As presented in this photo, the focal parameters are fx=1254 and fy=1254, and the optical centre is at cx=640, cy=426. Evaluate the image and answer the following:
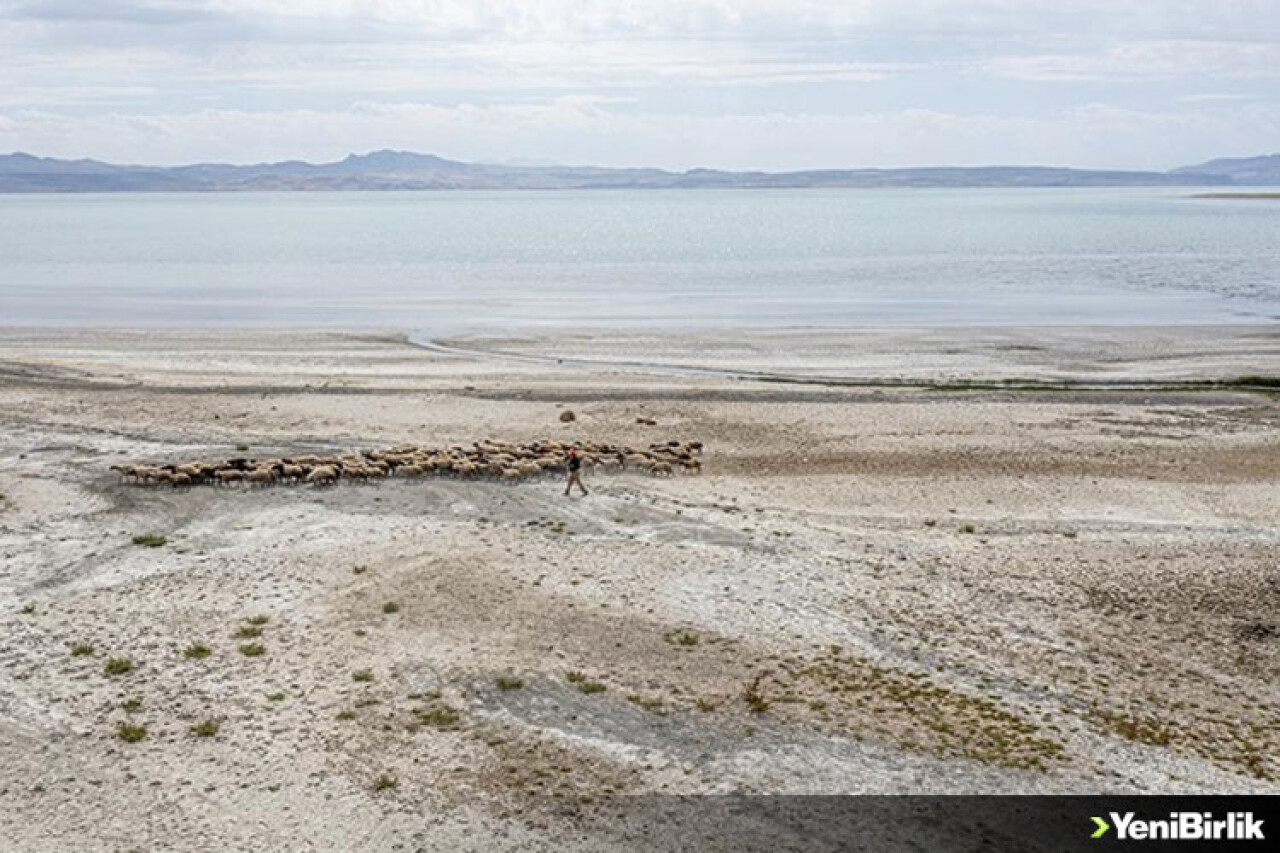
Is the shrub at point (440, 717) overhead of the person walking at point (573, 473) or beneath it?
beneath

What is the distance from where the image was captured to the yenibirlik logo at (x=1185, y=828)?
17.7 m

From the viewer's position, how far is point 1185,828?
704 inches

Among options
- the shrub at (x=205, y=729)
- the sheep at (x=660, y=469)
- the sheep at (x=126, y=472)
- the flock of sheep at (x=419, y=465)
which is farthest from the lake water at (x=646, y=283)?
the shrub at (x=205, y=729)

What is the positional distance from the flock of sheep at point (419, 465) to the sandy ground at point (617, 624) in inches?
32.2

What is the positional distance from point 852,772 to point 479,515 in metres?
15.4

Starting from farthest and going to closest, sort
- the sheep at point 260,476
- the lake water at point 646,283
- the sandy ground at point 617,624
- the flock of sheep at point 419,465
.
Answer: the lake water at point 646,283 < the flock of sheep at point 419,465 < the sheep at point 260,476 < the sandy ground at point 617,624

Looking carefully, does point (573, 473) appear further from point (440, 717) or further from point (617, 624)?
point (440, 717)

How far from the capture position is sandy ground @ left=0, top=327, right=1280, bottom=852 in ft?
62.3

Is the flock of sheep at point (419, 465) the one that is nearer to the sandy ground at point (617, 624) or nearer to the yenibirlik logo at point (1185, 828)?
the sandy ground at point (617, 624)

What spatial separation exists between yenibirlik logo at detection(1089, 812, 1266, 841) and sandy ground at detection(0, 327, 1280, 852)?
836 mm

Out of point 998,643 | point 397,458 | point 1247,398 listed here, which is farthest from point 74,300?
point 998,643

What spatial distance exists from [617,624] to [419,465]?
13.1 metres

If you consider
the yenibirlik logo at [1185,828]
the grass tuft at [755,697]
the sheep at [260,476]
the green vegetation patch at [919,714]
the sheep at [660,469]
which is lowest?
the yenibirlik logo at [1185,828]

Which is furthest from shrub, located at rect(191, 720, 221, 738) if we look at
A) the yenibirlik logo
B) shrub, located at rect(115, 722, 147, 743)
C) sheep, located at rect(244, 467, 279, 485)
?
sheep, located at rect(244, 467, 279, 485)
